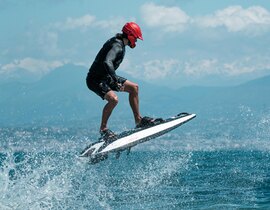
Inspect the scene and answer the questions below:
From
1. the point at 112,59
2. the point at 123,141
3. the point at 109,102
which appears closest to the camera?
the point at 112,59

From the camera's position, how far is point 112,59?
16469 millimetres

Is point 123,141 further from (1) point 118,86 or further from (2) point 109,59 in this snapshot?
(2) point 109,59

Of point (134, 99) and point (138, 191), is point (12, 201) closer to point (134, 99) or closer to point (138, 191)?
point (134, 99)

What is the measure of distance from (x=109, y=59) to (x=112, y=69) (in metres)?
0.30

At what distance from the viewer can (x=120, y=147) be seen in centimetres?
1741

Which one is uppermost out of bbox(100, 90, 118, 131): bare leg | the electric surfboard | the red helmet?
the red helmet

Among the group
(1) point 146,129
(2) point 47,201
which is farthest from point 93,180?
(1) point 146,129

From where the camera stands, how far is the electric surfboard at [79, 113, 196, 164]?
17.4 meters

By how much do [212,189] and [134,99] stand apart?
46.5ft

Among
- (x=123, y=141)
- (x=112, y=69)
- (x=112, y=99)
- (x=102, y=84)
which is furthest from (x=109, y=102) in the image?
(x=123, y=141)

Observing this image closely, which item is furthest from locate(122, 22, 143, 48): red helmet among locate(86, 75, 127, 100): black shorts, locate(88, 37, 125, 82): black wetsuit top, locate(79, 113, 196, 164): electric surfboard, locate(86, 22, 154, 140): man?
locate(79, 113, 196, 164): electric surfboard

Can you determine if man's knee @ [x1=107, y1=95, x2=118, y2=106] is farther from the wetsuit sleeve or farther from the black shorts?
the wetsuit sleeve

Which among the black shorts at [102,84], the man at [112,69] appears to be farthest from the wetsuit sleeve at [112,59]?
the black shorts at [102,84]

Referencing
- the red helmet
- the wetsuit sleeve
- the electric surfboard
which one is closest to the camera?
the wetsuit sleeve
